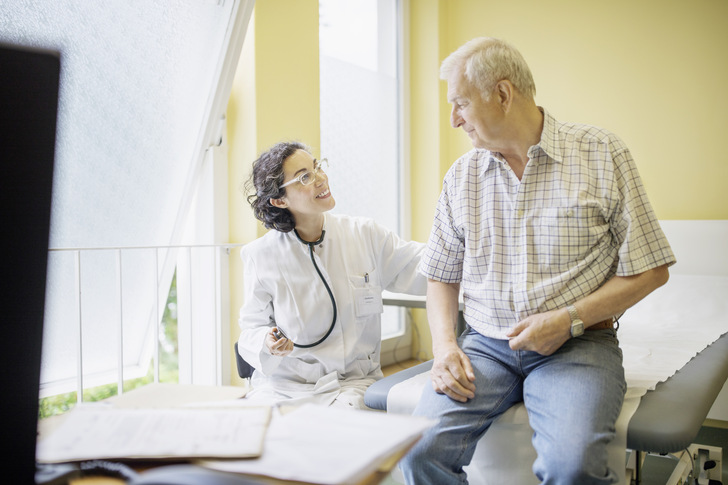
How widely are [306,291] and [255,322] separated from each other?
188 mm

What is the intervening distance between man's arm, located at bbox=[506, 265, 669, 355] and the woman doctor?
0.60 m

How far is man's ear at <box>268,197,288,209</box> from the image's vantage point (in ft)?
6.16

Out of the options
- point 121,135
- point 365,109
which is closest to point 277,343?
point 121,135

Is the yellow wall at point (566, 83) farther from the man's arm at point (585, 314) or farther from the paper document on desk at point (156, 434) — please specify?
the paper document on desk at point (156, 434)

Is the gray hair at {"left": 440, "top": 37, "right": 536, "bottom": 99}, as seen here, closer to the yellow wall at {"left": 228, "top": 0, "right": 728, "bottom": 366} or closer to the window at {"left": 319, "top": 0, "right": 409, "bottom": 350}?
the yellow wall at {"left": 228, "top": 0, "right": 728, "bottom": 366}

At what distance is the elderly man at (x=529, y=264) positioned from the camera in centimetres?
131

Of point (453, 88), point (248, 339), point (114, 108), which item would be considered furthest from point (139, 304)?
point (453, 88)

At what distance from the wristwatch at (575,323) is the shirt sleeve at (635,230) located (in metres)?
0.14

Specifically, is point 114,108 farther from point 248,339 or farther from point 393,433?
point 393,433

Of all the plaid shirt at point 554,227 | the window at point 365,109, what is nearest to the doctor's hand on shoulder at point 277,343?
the plaid shirt at point 554,227

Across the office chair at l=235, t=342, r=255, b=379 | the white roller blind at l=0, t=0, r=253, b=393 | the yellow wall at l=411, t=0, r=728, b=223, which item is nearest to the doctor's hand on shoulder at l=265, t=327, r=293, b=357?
the office chair at l=235, t=342, r=255, b=379

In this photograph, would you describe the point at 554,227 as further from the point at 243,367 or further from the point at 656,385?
the point at 243,367

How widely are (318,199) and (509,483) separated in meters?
0.96

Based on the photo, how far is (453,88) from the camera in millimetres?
1479
